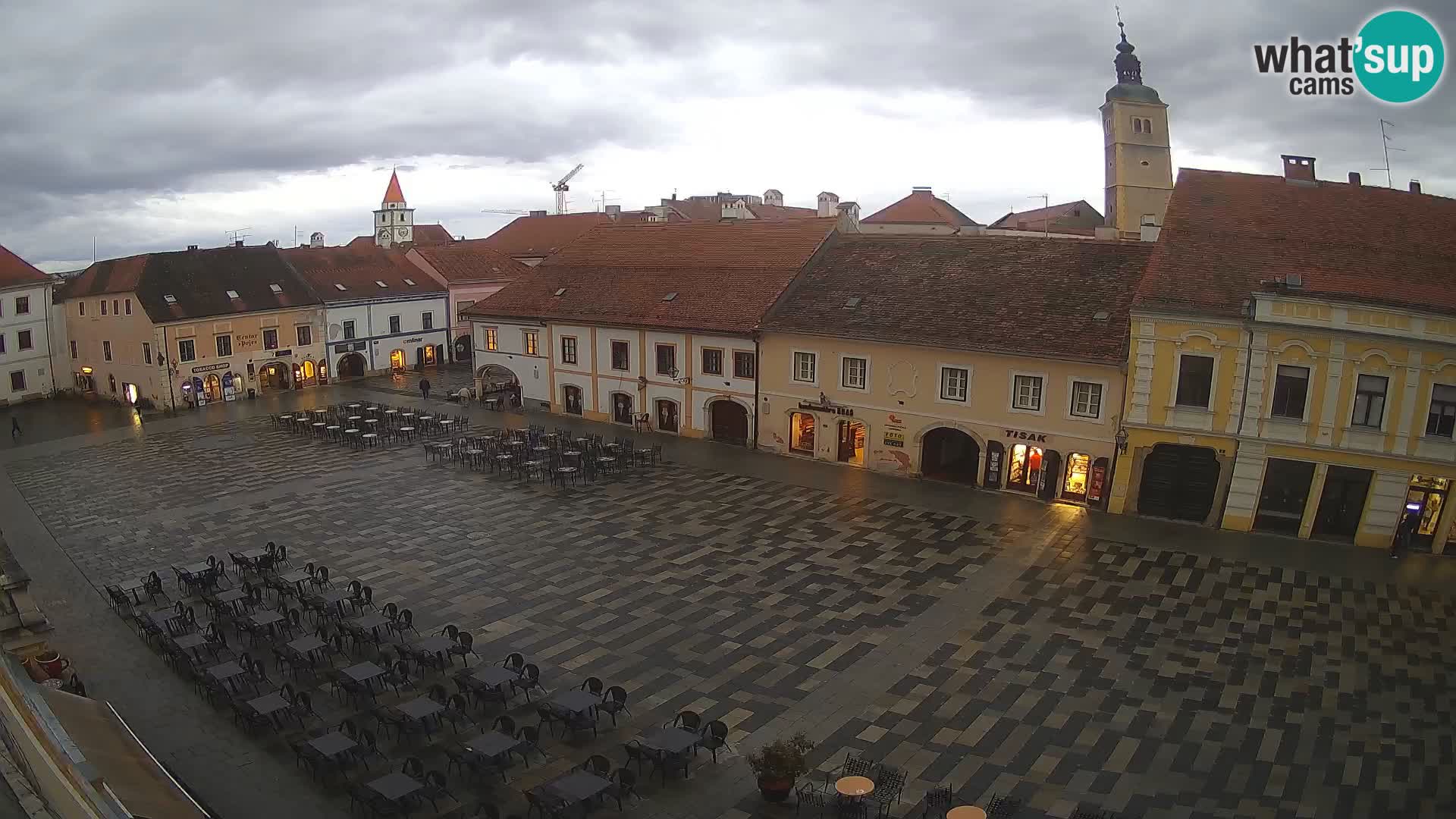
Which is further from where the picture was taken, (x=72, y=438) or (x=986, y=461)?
(x=72, y=438)

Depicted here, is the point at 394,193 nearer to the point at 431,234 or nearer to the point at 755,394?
Answer: the point at 431,234

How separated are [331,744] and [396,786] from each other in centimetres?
186

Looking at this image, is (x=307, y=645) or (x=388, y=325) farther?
(x=388, y=325)

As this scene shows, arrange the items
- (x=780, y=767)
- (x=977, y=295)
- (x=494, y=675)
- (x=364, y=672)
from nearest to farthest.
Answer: (x=780, y=767) < (x=494, y=675) < (x=364, y=672) < (x=977, y=295)

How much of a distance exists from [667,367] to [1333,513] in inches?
949

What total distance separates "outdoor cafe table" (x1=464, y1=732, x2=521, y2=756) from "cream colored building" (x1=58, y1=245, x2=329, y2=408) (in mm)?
40624

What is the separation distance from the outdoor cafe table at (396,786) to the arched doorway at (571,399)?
29832mm

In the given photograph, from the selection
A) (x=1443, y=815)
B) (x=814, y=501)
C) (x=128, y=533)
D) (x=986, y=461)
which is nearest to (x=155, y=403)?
(x=128, y=533)

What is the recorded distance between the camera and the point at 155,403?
47.9m

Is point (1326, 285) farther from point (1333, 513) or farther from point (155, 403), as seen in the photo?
point (155, 403)

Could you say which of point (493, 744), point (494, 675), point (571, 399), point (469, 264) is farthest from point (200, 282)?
point (493, 744)

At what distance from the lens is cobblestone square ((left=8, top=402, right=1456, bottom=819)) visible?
15453 mm

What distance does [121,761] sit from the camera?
44.6 ft

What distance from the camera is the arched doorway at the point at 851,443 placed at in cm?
3419
